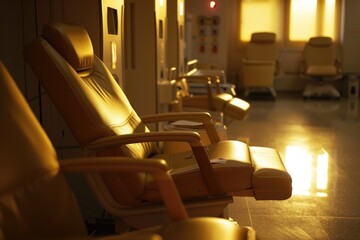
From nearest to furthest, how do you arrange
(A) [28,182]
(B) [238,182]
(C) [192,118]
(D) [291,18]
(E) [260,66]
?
(A) [28,182]
(B) [238,182]
(C) [192,118]
(E) [260,66]
(D) [291,18]

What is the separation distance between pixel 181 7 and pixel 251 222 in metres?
2.99

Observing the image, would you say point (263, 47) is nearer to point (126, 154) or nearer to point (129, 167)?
point (126, 154)

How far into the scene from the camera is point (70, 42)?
2223 mm

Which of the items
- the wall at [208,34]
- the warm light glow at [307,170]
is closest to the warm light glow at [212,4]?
the wall at [208,34]

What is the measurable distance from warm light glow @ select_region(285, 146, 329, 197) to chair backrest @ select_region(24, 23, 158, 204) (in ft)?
5.30

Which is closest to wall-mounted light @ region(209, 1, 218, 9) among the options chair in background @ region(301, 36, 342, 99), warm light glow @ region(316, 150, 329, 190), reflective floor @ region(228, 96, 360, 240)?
chair in background @ region(301, 36, 342, 99)

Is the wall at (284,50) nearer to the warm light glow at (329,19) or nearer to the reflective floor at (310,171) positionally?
the warm light glow at (329,19)

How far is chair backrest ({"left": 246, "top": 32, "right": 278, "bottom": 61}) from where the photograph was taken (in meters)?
9.70

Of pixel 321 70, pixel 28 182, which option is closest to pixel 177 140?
pixel 28 182

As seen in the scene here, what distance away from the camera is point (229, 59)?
10383 millimetres

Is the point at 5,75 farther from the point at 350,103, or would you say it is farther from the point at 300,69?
the point at 300,69

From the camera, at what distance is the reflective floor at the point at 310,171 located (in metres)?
2.89

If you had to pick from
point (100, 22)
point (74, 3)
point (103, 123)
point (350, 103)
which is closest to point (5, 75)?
point (103, 123)

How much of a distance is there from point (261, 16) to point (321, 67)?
5.68 feet
